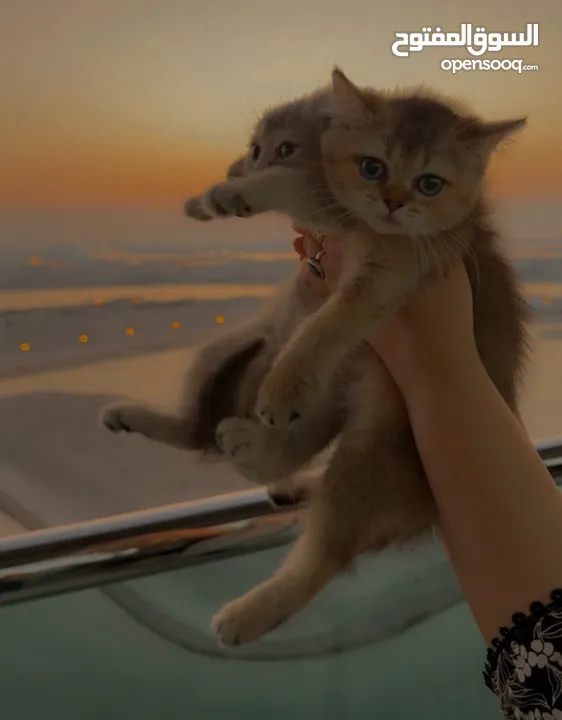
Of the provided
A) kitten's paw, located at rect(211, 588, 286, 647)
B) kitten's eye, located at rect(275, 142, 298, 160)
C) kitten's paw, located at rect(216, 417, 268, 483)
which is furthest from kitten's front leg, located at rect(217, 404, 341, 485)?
kitten's eye, located at rect(275, 142, 298, 160)

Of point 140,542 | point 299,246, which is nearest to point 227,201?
point 299,246

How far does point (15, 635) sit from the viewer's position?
85 centimetres

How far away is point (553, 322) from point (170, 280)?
46cm

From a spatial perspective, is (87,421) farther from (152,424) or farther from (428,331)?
(428,331)

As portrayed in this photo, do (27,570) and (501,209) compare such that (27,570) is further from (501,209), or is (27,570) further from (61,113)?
(501,209)

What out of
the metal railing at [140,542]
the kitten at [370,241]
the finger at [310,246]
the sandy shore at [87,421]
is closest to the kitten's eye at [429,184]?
the kitten at [370,241]

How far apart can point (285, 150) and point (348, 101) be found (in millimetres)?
68

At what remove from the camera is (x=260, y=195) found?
624 millimetres

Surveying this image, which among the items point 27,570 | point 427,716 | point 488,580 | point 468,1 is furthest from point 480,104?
point 427,716

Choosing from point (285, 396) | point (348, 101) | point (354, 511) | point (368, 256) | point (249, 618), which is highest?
point (348, 101)

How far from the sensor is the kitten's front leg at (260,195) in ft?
2.04

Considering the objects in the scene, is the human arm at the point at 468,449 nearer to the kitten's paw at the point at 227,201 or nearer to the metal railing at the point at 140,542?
the kitten's paw at the point at 227,201

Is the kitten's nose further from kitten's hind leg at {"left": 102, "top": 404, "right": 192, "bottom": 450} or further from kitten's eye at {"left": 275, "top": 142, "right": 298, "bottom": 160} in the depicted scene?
kitten's hind leg at {"left": 102, "top": 404, "right": 192, "bottom": 450}

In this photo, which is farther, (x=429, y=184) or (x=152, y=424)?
(x=152, y=424)
